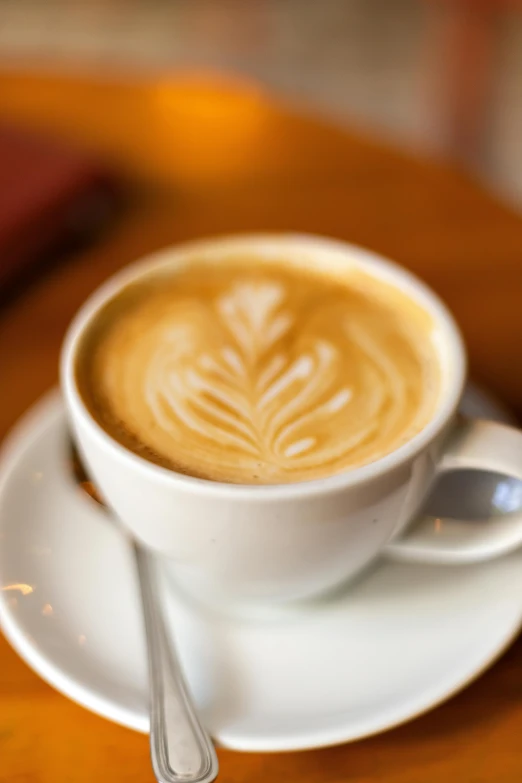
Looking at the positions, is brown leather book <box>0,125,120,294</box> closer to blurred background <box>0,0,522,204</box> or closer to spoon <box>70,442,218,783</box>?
spoon <box>70,442,218,783</box>

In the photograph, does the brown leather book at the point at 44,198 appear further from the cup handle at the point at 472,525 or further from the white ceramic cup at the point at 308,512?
the cup handle at the point at 472,525

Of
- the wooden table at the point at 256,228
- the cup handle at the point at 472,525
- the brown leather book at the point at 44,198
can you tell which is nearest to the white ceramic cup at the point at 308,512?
the cup handle at the point at 472,525

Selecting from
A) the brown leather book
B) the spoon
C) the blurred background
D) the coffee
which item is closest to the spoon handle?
the spoon

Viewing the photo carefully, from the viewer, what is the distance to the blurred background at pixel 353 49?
246cm

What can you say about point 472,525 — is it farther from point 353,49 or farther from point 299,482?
point 353,49

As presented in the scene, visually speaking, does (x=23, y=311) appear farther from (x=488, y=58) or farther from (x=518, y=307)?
(x=488, y=58)

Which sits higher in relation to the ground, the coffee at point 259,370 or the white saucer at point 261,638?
the coffee at point 259,370

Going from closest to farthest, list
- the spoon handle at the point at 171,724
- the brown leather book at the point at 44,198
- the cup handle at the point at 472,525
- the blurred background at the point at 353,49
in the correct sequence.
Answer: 1. the spoon handle at the point at 171,724
2. the cup handle at the point at 472,525
3. the brown leather book at the point at 44,198
4. the blurred background at the point at 353,49

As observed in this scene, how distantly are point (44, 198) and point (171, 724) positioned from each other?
0.60 metres

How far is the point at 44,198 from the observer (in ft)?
2.89

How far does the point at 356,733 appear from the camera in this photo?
48 centimetres

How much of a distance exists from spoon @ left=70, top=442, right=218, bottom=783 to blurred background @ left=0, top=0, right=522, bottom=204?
198 centimetres

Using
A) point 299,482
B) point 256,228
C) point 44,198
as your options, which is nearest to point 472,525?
point 299,482

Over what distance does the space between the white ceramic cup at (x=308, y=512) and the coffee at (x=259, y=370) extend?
0.08ft
